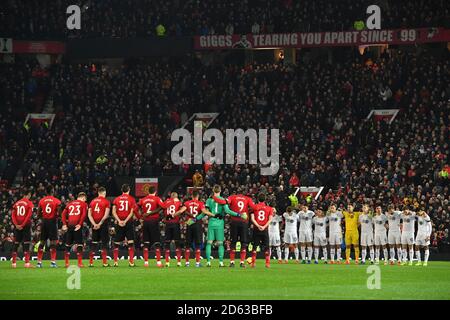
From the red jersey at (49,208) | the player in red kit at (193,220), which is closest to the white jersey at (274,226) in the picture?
the player in red kit at (193,220)

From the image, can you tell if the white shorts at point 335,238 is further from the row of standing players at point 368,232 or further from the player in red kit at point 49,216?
the player in red kit at point 49,216

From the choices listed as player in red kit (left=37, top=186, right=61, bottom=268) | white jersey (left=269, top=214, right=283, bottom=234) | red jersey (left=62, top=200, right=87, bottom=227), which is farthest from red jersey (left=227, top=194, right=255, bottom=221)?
white jersey (left=269, top=214, right=283, bottom=234)

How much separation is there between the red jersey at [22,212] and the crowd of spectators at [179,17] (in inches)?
1024

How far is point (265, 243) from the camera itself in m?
35.6

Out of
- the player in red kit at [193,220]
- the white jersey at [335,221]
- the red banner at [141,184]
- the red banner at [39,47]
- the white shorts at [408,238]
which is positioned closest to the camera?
the player in red kit at [193,220]

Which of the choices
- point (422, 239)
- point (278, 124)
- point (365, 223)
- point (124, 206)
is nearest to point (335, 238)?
point (365, 223)

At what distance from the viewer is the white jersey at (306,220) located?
41094mm

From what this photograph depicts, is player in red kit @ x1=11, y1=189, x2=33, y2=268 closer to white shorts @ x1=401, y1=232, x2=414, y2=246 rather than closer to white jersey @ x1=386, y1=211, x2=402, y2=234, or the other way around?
white jersey @ x1=386, y1=211, x2=402, y2=234

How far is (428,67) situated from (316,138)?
684 cm

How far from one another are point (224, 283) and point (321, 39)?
99.1ft

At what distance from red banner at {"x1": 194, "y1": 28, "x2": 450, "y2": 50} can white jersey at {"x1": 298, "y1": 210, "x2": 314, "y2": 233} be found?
16508 millimetres

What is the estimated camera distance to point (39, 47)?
199ft

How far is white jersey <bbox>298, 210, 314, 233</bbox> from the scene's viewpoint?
4109 centimetres
